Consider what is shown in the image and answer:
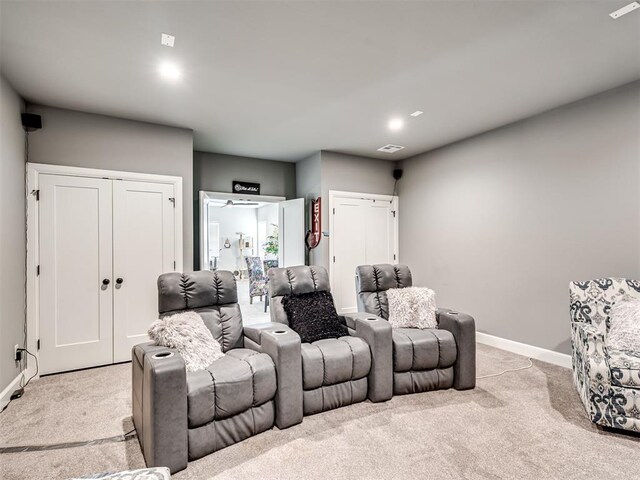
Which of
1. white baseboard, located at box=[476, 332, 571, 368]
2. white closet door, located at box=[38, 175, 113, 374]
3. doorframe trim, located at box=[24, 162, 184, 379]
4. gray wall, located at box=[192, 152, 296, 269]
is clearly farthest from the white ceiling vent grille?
doorframe trim, located at box=[24, 162, 184, 379]

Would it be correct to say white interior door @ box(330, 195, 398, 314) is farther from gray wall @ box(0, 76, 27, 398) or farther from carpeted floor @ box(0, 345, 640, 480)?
gray wall @ box(0, 76, 27, 398)

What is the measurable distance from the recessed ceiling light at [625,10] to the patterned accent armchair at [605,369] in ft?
6.54

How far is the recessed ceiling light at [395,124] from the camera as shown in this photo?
12.5 feet

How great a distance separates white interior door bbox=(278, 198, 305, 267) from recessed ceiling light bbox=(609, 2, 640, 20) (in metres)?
3.84

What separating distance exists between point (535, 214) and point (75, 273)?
16.7ft

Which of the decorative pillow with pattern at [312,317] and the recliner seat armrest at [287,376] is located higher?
the decorative pillow with pattern at [312,317]

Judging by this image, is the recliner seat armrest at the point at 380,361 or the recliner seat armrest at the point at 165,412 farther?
the recliner seat armrest at the point at 380,361

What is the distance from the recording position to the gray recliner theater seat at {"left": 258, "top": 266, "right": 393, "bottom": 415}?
7.89 ft

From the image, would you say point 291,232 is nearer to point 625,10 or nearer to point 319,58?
point 319,58

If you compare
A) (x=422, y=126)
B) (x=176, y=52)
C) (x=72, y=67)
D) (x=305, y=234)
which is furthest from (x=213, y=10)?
(x=305, y=234)

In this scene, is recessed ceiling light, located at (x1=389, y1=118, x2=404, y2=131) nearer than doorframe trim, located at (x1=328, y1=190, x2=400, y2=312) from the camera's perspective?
Yes

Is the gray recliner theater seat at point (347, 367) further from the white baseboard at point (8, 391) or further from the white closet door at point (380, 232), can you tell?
the white closet door at point (380, 232)

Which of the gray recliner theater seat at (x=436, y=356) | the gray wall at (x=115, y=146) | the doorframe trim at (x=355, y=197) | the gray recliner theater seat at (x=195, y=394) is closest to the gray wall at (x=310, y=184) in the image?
the doorframe trim at (x=355, y=197)

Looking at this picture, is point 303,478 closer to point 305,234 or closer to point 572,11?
point 572,11
